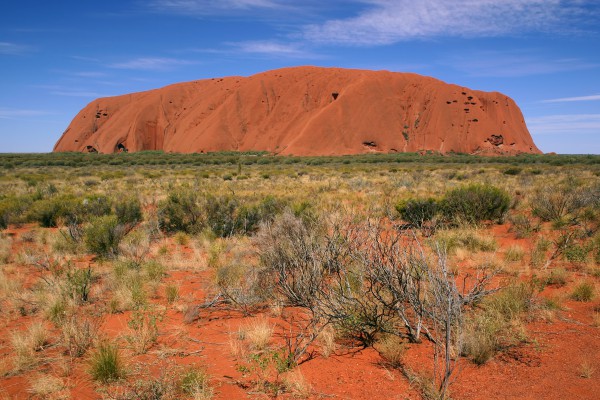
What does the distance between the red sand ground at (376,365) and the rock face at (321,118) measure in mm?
59061

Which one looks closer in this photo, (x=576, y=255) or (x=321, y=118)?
(x=576, y=255)

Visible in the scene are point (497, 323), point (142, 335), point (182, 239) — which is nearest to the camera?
point (142, 335)

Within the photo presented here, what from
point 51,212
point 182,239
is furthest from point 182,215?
point 51,212

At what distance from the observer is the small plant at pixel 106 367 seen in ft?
11.2

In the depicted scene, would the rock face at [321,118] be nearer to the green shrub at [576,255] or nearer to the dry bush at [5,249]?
the dry bush at [5,249]

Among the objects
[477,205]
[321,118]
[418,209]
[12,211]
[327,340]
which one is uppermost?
[321,118]

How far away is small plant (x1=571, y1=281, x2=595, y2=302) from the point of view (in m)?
5.01

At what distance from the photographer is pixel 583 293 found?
5.04 m

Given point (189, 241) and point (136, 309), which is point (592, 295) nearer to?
point (136, 309)

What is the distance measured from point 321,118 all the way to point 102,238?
61603mm

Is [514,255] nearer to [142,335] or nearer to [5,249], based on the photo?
[142,335]

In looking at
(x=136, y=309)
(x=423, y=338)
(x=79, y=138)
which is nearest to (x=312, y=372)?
(x=423, y=338)

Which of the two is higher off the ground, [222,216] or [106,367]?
[222,216]

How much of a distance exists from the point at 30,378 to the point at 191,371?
4.78ft
